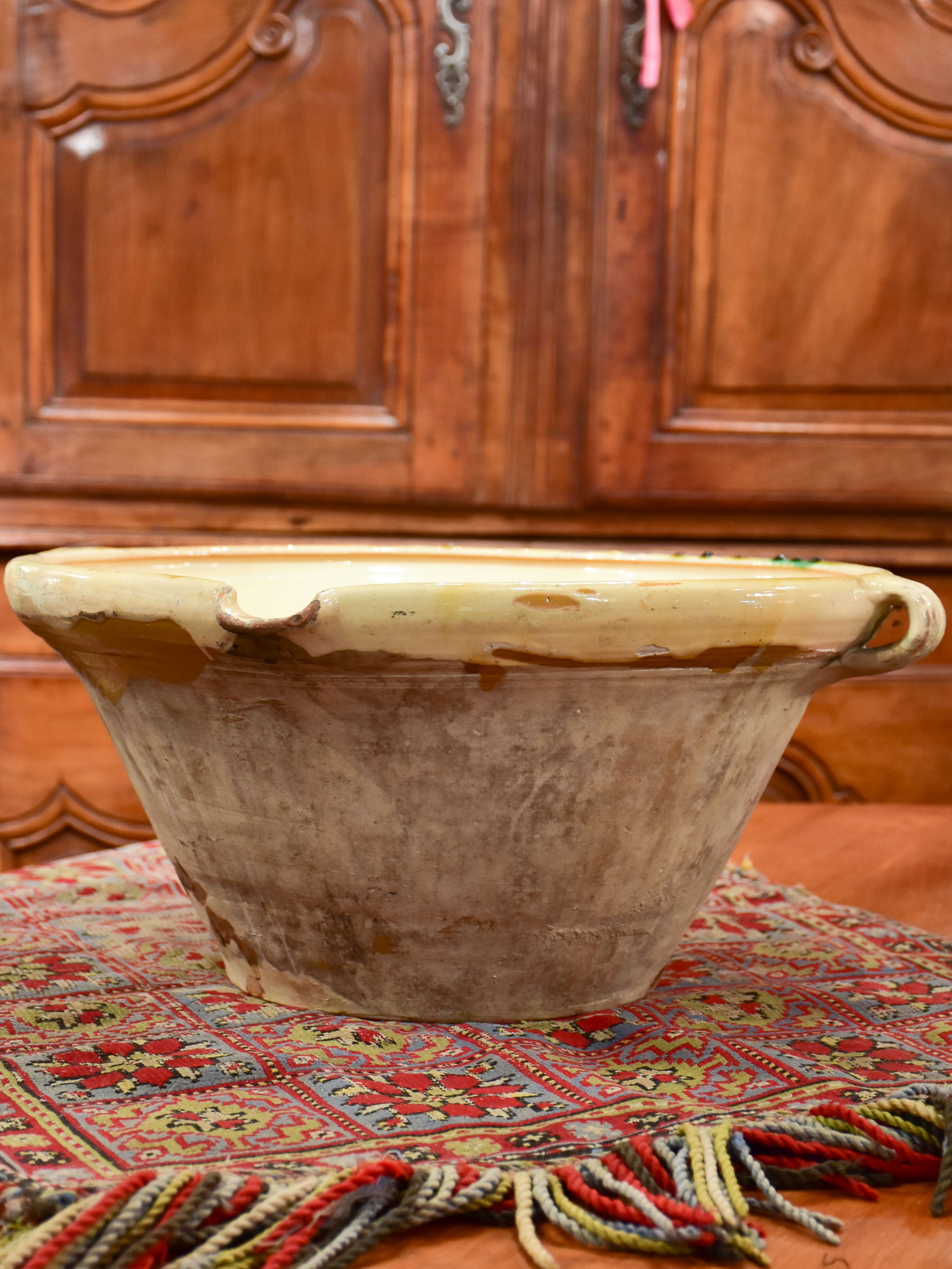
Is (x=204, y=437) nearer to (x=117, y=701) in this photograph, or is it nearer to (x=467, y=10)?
(x=467, y=10)

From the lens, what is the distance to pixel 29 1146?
422 mm

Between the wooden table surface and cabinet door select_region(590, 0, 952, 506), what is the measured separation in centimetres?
42

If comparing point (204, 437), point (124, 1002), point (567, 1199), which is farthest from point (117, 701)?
point (204, 437)

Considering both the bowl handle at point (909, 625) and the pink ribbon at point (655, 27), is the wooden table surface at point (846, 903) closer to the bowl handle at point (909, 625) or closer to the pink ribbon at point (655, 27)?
the bowl handle at point (909, 625)

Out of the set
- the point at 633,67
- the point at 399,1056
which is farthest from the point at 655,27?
the point at 399,1056

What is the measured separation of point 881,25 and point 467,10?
416 millimetres

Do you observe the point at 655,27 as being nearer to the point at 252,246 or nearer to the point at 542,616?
the point at 252,246

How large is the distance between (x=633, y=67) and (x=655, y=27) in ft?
0.13

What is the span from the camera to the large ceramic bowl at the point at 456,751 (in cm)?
47

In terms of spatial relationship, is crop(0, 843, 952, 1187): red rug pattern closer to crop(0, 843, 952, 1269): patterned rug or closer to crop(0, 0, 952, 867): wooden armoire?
crop(0, 843, 952, 1269): patterned rug

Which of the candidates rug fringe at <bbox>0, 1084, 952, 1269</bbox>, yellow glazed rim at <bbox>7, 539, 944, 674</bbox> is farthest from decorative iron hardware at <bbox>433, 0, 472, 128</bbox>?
rug fringe at <bbox>0, 1084, 952, 1269</bbox>

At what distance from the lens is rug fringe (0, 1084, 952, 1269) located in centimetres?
37

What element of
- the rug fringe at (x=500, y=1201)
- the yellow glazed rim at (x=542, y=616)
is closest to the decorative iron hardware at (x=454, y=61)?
the yellow glazed rim at (x=542, y=616)

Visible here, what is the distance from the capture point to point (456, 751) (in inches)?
19.5
